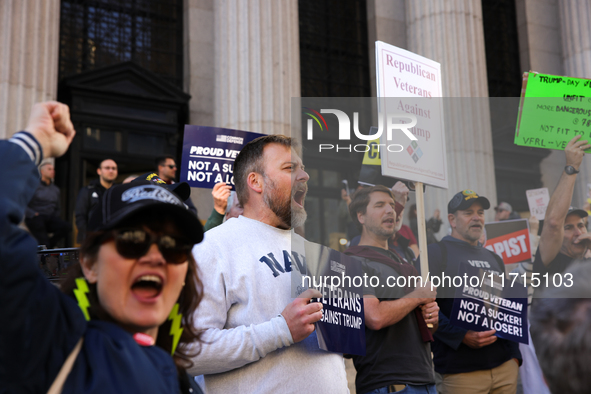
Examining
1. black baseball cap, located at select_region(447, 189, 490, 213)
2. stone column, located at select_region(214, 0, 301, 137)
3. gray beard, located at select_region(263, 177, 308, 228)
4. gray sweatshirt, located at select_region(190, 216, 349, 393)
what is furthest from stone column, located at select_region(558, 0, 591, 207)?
gray sweatshirt, located at select_region(190, 216, 349, 393)

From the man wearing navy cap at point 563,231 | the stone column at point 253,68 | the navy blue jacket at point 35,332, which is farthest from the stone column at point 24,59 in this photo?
the navy blue jacket at point 35,332

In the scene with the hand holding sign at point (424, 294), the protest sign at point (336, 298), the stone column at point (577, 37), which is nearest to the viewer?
the protest sign at point (336, 298)

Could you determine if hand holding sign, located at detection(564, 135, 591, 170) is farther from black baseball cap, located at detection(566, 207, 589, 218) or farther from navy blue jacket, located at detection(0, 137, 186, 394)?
navy blue jacket, located at detection(0, 137, 186, 394)

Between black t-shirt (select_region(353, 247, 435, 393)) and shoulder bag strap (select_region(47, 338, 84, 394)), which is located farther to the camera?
black t-shirt (select_region(353, 247, 435, 393))

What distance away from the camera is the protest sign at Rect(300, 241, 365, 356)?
10.3 feet

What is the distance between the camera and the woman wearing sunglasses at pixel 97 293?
129 cm

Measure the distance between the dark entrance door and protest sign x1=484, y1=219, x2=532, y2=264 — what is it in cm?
780

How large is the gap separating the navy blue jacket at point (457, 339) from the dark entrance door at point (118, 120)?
788cm

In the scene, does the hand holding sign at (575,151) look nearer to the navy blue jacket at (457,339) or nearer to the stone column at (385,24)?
the navy blue jacket at (457,339)

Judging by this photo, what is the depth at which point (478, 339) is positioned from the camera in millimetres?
4465

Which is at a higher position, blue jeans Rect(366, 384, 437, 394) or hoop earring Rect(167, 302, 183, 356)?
hoop earring Rect(167, 302, 183, 356)

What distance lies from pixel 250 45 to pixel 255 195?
26.0 feet

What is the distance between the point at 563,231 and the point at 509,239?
0.85 m

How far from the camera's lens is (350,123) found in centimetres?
395
